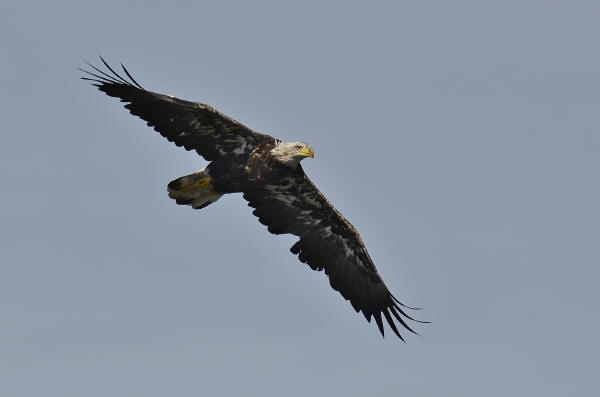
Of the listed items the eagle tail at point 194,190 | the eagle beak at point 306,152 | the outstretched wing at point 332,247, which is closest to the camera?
the eagle beak at point 306,152

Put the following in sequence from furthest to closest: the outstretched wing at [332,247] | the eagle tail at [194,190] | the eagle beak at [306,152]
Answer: the outstretched wing at [332,247] → the eagle tail at [194,190] → the eagle beak at [306,152]

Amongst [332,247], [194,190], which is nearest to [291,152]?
[194,190]

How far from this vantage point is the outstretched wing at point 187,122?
22375mm

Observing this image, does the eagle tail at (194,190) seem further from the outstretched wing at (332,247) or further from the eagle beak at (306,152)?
the eagle beak at (306,152)

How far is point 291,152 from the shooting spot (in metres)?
22.5

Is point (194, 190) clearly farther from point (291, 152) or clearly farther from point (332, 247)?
point (332, 247)

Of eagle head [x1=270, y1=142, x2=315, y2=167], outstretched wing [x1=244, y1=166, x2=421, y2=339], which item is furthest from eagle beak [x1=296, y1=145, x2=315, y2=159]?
outstretched wing [x1=244, y1=166, x2=421, y2=339]

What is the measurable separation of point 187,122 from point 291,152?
201 cm

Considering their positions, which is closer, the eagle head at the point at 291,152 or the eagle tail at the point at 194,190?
the eagle head at the point at 291,152

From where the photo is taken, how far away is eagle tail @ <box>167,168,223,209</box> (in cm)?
2303

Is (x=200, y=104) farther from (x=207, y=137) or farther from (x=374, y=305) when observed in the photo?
(x=374, y=305)

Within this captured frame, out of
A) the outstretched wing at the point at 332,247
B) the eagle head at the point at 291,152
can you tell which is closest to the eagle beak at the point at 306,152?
the eagle head at the point at 291,152

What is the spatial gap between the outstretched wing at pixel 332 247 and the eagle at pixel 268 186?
19 millimetres

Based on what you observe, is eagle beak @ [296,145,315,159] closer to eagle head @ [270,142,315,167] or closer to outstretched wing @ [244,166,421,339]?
eagle head @ [270,142,315,167]
